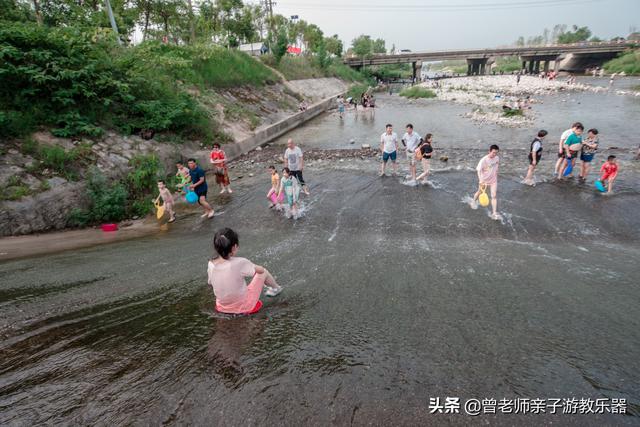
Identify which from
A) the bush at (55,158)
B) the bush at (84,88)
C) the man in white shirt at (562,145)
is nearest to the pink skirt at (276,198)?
the bush at (55,158)

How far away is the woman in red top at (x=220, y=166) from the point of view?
452 inches

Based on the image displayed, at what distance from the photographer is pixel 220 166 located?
462 inches

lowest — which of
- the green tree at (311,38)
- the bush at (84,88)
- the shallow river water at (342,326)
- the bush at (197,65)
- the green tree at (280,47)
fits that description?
the shallow river water at (342,326)

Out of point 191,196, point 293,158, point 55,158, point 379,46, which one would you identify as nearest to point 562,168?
point 293,158

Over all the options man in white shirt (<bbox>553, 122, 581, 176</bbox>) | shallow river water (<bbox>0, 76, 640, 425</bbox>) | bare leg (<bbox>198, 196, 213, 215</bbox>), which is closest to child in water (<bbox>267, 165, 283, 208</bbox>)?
shallow river water (<bbox>0, 76, 640, 425</bbox>)

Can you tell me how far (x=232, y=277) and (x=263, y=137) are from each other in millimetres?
17904

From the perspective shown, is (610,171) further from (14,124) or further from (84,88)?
(14,124)

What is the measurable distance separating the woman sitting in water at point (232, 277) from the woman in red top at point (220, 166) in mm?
8039

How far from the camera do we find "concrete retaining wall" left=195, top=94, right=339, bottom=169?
14.9 meters

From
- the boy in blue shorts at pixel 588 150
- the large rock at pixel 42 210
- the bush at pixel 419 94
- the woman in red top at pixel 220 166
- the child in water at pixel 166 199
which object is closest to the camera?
the large rock at pixel 42 210

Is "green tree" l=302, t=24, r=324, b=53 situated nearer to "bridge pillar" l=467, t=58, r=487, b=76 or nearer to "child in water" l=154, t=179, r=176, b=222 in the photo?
"bridge pillar" l=467, t=58, r=487, b=76

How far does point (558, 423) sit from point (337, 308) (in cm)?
266

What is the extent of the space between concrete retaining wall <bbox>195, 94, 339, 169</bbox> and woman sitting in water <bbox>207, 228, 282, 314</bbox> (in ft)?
37.5

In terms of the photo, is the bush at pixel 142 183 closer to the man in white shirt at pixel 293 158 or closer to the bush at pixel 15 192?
the bush at pixel 15 192
